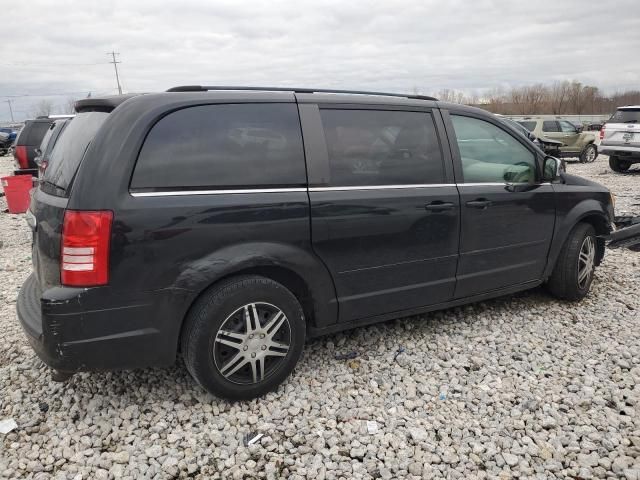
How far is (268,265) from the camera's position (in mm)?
2893

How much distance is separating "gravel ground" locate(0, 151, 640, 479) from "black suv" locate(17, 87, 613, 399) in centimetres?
31

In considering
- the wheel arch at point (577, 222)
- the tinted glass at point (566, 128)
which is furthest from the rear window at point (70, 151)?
the tinted glass at point (566, 128)

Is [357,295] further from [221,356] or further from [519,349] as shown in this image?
[519,349]

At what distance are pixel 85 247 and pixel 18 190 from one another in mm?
8295

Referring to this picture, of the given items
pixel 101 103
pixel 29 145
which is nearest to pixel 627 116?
pixel 101 103

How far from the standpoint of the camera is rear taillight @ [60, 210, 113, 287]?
2.46 m

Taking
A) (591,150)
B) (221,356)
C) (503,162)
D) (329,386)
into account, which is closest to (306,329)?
(329,386)

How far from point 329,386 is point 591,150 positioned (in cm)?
1918

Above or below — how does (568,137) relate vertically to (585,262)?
above

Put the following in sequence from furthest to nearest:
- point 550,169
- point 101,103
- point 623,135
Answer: point 623,135 < point 550,169 < point 101,103

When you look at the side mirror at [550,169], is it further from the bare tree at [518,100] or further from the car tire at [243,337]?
the bare tree at [518,100]

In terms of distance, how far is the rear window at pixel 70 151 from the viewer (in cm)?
267

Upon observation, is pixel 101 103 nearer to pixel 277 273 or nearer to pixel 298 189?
pixel 298 189

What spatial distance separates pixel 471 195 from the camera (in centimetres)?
368
